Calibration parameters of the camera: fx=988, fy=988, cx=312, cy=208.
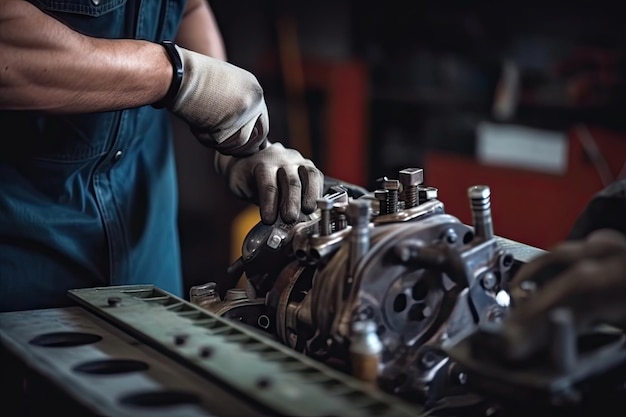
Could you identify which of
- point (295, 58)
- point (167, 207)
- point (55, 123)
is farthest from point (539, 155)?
point (55, 123)

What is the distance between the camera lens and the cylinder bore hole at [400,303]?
126 centimetres

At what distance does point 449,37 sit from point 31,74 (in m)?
2.78

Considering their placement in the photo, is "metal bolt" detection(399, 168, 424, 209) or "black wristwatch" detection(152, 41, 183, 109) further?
"black wristwatch" detection(152, 41, 183, 109)

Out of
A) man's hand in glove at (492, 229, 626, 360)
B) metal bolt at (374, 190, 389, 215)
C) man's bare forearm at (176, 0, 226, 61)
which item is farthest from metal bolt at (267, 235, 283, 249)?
man's bare forearm at (176, 0, 226, 61)

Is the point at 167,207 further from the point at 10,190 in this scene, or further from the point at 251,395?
the point at 251,395

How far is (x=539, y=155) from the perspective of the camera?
142 inches

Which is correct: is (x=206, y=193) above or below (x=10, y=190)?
below

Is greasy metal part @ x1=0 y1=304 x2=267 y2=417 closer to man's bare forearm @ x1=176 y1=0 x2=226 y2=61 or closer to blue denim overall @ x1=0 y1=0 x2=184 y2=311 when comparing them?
blue denim overall @ x1=0 y1=0 x2=184 y2=311

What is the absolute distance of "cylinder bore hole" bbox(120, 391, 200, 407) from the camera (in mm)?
1071

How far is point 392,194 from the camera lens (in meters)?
1.38

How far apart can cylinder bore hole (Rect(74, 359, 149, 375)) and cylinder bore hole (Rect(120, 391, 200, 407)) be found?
86 mm

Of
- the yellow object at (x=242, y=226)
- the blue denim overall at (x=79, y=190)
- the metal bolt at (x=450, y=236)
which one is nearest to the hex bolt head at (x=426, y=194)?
the metal bolt at (x=450, y=236)

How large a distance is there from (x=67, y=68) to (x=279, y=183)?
379 millimetres

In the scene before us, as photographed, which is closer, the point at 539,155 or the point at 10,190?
the point at 10,190
